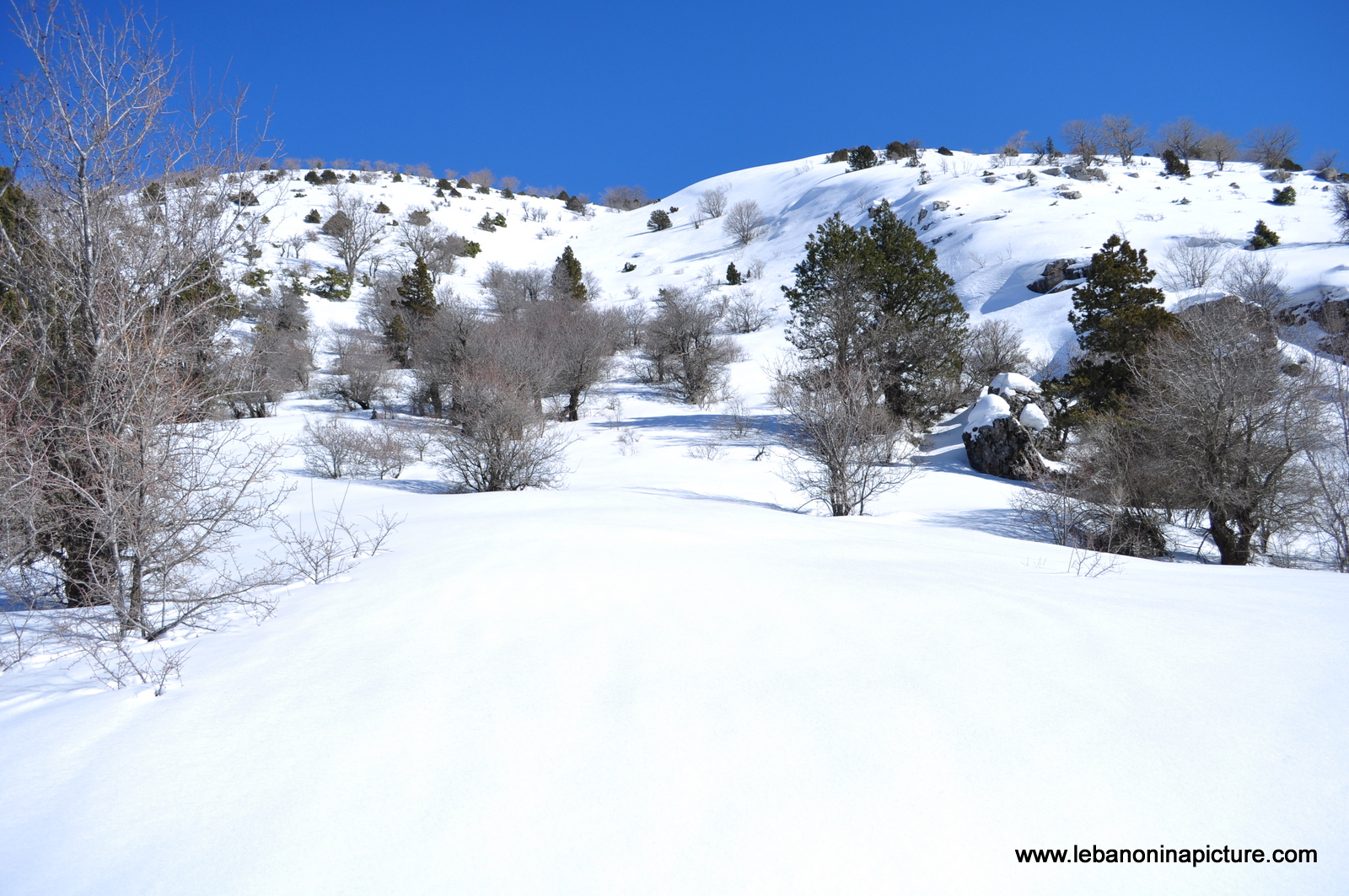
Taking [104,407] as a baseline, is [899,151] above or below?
above

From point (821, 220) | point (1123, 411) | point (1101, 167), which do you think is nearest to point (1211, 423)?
point (1123, 411)

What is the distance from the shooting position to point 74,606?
5.22m

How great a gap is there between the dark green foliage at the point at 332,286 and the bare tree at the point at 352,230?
2087 mm

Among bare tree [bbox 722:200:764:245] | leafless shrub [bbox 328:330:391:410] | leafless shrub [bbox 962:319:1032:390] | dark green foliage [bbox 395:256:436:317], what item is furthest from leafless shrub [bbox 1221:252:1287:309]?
dark green foliage [bbox 395:256:436:317]

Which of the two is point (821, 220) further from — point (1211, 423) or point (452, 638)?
point (452, 638)

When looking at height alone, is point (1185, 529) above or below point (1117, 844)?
below

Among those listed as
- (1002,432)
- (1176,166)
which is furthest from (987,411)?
(1176,166)

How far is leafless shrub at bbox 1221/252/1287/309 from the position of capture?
2388 cm

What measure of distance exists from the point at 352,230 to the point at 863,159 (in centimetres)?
4695

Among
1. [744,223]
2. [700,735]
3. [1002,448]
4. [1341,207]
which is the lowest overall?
[700,735]

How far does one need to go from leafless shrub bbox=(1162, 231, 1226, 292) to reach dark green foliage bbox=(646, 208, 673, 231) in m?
43.3

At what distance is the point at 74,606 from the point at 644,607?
5033 millimetres

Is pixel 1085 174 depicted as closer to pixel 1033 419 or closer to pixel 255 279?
pixel 1033 419

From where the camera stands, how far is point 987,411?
1930cm
